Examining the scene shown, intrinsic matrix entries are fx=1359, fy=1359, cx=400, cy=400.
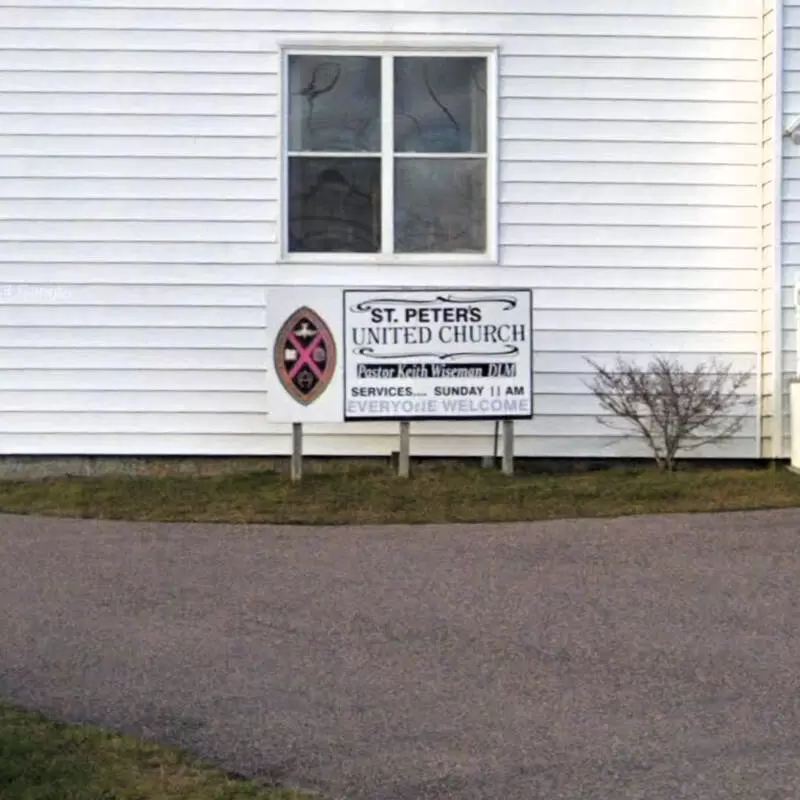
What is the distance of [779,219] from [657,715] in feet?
21.6

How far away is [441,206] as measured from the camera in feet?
36.9

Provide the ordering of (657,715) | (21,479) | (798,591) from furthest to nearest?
(21,479) → (798,591) → (657,715)

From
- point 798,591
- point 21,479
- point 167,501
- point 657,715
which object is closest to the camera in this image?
point 657,715

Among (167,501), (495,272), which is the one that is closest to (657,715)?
(167,501)

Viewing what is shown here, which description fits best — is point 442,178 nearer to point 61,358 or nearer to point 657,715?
point 61,358

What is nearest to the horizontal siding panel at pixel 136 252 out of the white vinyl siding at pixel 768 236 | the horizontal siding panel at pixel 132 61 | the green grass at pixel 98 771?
the horizontal siding panel at pixel 132 61

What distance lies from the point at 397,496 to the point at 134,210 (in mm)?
3363

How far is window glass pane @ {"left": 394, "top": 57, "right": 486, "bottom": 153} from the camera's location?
1116cm

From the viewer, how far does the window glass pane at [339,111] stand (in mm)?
11133

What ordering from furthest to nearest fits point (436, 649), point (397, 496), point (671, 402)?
point (671, 402)
point (397, 496)
point (436, 649)

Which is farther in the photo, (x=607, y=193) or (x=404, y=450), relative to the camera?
(x=607, y=193)

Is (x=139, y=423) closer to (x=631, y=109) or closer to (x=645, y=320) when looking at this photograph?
(x=645, y=320)

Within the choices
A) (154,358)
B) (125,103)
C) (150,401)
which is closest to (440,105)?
(125,103)

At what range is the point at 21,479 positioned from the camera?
10.9 m
